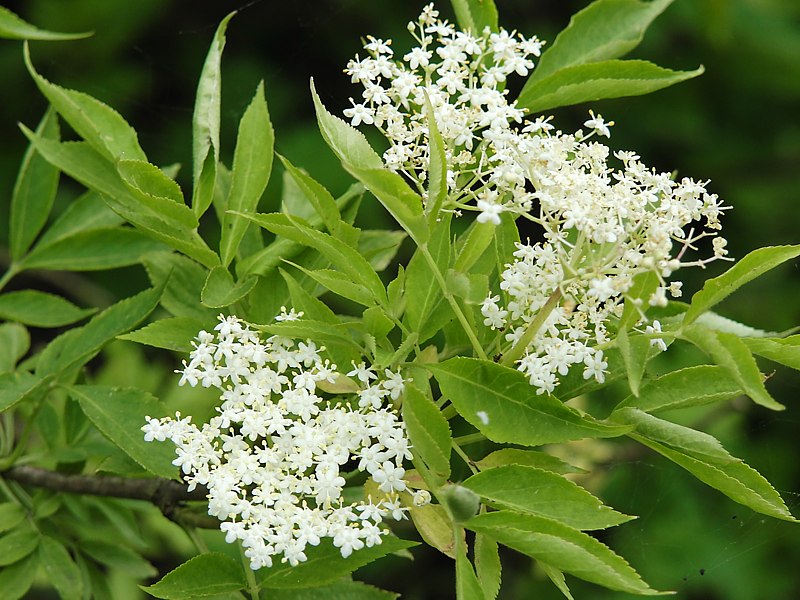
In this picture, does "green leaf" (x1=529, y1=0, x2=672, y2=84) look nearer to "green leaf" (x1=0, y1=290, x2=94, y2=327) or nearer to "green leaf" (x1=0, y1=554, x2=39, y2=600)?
"green leaf" (x1=0, y1=290, x2=94, y2=327)

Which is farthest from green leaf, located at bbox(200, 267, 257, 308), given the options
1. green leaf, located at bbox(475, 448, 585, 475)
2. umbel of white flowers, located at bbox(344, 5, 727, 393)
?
green leaf, located at bbox(475, 448, 585, 475)

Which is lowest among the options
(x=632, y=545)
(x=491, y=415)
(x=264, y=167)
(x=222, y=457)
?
(x=632, y=545)

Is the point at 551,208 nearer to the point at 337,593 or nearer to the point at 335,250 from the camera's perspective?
the point at 335,250

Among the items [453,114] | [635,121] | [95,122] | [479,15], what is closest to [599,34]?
[479,15]

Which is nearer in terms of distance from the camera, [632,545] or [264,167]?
[264,167]

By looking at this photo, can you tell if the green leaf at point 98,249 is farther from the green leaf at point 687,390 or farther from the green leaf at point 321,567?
the green leaf at point 687,390

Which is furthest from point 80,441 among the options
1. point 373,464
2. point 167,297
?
point 373,464

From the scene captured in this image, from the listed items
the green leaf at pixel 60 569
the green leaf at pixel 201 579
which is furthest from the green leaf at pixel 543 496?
the green leaf at pixel 60 569

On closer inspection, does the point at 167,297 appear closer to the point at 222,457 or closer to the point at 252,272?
the point at 252,272
